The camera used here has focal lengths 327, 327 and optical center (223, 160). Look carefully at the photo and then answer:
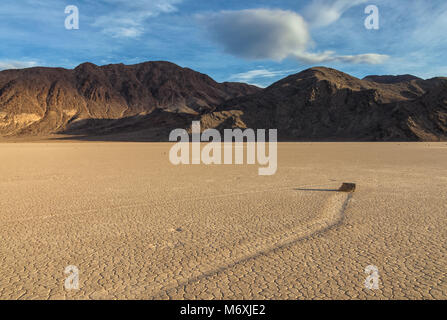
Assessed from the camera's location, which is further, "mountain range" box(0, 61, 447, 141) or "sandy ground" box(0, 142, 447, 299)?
"mountain range" box(0, 61, 447, 141)

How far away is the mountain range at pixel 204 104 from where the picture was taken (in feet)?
199

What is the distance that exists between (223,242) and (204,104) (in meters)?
102

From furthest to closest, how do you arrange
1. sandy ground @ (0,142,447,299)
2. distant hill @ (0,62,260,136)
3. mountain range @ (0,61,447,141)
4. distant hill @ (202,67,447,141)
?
distant hill @ (0,62,260,136), mountain range @ (0,61,447,141), distant hill @ (202,67,447,141), sandy ground @ (0,142,447,299)

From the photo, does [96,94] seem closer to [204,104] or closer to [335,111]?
[204,104]

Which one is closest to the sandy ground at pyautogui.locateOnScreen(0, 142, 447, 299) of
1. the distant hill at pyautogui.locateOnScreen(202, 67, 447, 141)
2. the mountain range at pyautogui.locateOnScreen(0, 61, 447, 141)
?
the distant hill at pyautogui.locateOnScreen(202, 67, 447, 141)

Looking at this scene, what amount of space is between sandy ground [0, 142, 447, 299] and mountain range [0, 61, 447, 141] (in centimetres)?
5442

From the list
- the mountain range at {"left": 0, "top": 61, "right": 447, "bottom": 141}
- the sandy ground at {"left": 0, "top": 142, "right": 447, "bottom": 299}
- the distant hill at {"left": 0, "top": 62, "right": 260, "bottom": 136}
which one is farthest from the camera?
the distant hill at {"left": 0, "top": 62, "right": 260, "bottom": 136}

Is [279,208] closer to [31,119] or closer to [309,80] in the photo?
[309,80]

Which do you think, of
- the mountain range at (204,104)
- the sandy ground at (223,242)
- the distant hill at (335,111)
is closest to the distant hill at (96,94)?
the mountain range at (204,104)

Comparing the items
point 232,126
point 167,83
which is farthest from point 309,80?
point 167,83

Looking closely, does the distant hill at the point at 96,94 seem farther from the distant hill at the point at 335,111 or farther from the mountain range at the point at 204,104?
the distant hill at the point at 335,111

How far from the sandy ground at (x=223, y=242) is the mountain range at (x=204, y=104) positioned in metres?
54.4

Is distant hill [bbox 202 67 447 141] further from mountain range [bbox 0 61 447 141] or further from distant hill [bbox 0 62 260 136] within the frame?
distant hill [bbox 0 62 260 136]

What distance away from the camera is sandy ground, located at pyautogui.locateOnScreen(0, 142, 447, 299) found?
360 cm
